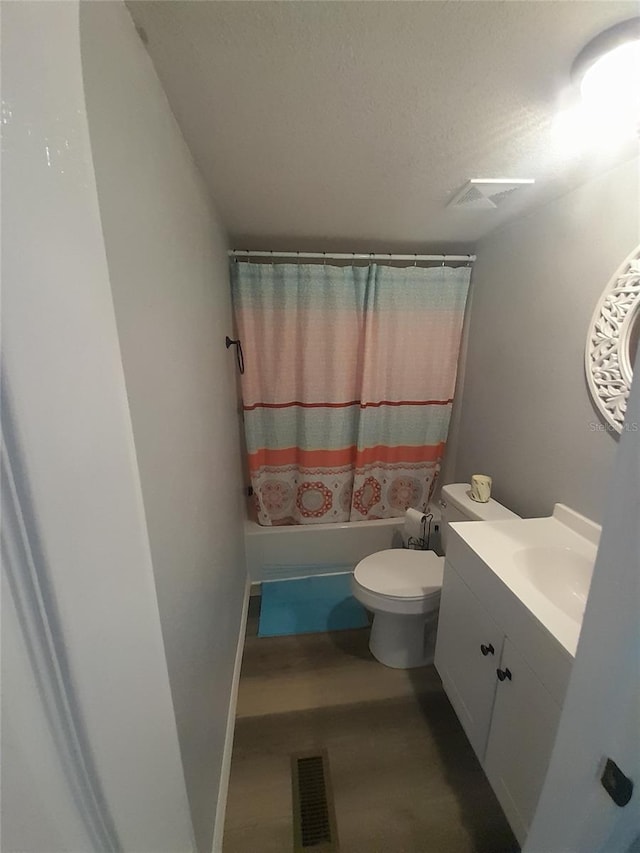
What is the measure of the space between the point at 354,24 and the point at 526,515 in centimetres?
172

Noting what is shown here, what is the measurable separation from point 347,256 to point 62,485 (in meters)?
1.78

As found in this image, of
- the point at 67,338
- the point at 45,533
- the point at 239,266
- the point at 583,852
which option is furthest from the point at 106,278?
the point at 239,266

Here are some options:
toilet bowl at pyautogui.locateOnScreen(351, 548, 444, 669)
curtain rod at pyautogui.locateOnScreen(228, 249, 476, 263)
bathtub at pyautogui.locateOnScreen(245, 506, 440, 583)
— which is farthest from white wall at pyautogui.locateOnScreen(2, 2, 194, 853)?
bathtub at pyautogui.locateOnScreen(245, 506, 440, 583)

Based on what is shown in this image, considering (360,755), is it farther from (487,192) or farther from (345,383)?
(487,192)

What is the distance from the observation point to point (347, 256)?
5.80 ft

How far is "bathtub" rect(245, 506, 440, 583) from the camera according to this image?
2.08 m

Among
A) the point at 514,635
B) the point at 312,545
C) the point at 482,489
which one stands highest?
the point at 482,489

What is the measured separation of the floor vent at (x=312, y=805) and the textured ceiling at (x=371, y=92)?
2.08 meters

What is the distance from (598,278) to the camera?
3.78 feet

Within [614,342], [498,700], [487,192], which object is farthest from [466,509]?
[487,192]

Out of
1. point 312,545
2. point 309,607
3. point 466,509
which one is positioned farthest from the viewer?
point 312,545

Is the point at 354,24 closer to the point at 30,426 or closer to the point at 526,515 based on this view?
the point at 30,426

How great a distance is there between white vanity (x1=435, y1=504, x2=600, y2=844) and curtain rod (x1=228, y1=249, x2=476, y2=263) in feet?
4.66

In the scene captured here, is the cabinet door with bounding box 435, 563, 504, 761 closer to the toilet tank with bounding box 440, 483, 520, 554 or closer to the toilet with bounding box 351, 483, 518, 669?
the toilet with bounding box 351, 483, 518, 669
